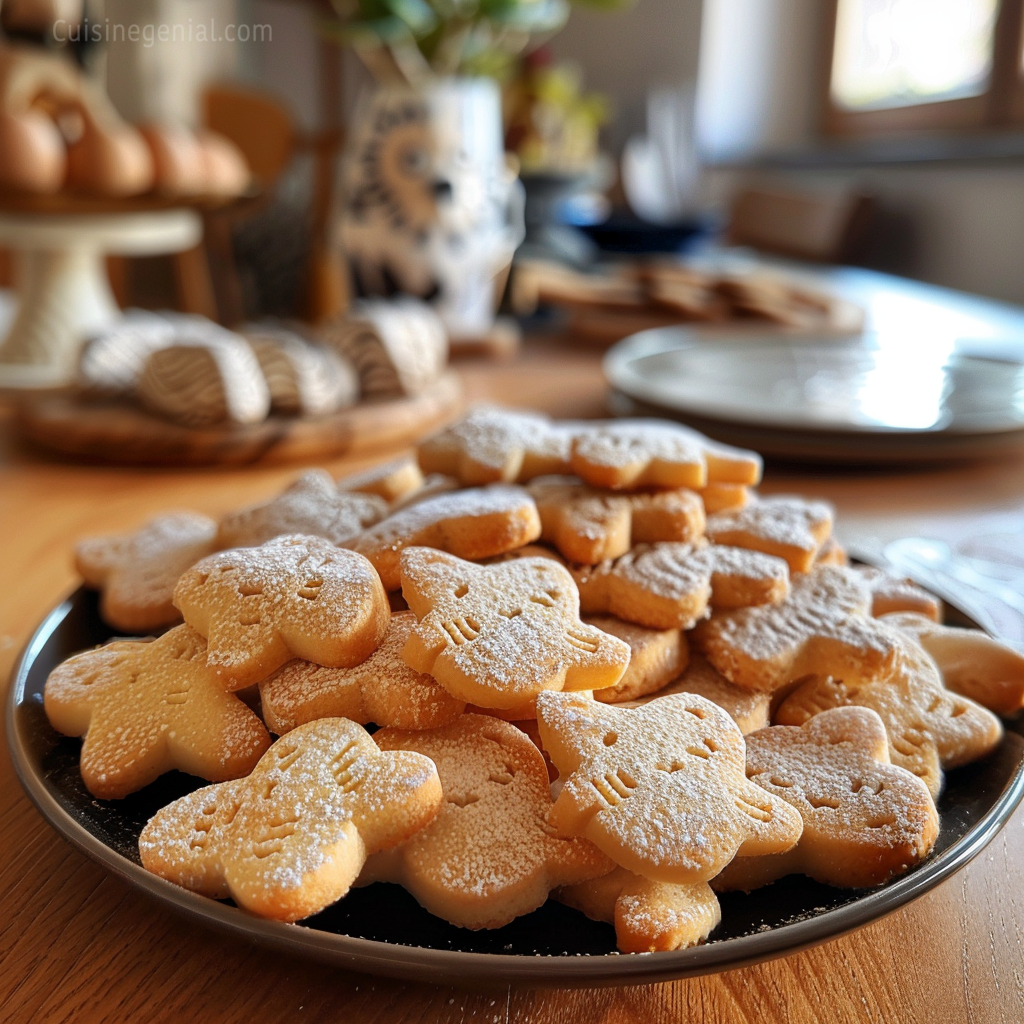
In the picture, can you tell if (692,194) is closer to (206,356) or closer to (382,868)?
(206,356)

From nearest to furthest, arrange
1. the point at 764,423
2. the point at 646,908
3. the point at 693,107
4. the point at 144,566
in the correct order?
→ the point at 646,908 < the point at 144,566 < the point at 764,423 < the point at 693,107

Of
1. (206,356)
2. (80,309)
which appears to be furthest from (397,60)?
(206,356)

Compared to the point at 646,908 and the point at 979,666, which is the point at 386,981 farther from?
the point at 979,666

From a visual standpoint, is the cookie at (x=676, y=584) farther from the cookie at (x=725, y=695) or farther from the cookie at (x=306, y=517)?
the cookie at (x=306, y=517)

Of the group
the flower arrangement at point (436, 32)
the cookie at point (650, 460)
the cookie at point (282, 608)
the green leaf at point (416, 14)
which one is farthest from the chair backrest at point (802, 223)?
the cookie at point (282, 608)

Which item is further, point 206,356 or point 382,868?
point 206,356

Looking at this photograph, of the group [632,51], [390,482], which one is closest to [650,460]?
[390,482]
